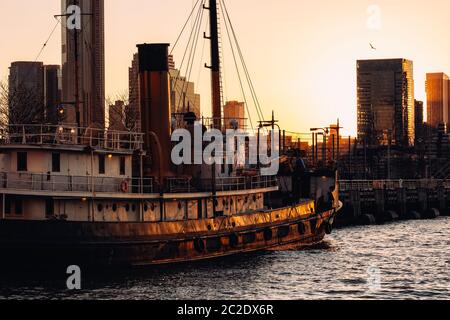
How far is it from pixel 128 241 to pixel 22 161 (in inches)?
225

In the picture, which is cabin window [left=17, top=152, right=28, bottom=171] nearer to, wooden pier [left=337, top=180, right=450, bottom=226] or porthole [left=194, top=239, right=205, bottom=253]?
porthole [left=194, top=239, right=205, bottom=253]

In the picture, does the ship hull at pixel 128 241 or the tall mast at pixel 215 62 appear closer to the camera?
the ship hull at pixel 128 241

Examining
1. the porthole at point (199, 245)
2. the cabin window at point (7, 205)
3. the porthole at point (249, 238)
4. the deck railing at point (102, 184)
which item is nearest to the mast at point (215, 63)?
the deck railing at point (102, 184)

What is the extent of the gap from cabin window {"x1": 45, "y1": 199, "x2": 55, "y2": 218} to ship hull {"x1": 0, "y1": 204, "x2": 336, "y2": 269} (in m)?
1.16

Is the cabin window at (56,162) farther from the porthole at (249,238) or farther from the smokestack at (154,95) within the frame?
the porthole at (249,238)

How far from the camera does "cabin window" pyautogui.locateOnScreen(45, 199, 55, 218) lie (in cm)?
3966

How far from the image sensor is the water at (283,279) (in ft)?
117

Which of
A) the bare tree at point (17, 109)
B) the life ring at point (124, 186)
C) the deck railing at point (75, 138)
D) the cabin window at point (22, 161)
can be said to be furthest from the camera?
the bare tree at point (17, 109)

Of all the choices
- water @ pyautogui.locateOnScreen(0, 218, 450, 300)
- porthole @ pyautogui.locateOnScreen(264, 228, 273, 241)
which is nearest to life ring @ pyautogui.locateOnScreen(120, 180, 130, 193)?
water @ pyautogui.locateOnScreen(0, 218, 450, 300)

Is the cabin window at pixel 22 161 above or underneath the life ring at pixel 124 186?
above

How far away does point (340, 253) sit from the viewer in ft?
168

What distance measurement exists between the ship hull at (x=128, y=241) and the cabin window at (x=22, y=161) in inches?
104

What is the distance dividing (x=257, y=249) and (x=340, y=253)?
5.57 meters
